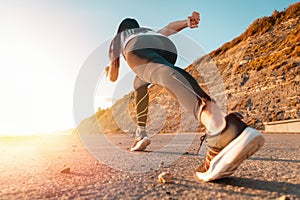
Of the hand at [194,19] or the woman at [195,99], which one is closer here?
the woman at [195,99]

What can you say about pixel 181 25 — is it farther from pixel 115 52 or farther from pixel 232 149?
pixel 232 149

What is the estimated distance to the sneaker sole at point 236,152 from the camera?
3.45 ft

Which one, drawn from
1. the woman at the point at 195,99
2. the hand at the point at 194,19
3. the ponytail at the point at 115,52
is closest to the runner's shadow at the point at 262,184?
the woman at the point at 195,99

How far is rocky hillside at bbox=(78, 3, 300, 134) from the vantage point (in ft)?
33.8

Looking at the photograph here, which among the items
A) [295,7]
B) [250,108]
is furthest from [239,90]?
[295,7]

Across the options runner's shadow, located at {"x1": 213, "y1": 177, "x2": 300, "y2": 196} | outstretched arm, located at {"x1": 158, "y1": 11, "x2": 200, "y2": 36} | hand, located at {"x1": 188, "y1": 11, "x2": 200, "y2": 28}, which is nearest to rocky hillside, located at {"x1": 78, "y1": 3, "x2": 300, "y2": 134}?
outstretched arm, located at {"x1": 158, "y1": 11, "x2": 200, "y2": 36}

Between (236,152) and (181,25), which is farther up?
(181,25)

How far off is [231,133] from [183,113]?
45.3ft

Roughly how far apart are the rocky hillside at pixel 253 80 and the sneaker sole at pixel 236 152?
6.46m

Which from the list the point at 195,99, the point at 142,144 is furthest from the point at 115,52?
the point at 142,144

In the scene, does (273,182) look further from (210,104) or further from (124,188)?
Result: (124,188)

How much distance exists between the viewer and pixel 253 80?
492 inches

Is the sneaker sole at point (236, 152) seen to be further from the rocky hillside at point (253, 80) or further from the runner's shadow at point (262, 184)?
the rocky hillside at point (253, 80)

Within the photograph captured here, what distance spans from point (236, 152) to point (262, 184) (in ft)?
0.93
